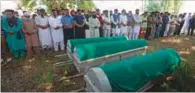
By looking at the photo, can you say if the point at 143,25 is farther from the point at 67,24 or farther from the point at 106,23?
the point at 67,24

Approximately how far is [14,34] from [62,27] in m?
1.54

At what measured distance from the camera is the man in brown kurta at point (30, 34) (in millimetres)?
5664

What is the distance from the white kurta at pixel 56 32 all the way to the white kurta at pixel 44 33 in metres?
0.12

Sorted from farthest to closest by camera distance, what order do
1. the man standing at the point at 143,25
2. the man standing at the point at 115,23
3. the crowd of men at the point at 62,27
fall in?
the man standing at the point at 143,25
the man standing at the point at 115,23
the crowd of men at the point at 62,27

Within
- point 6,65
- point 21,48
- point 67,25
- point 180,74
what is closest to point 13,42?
point 21,48

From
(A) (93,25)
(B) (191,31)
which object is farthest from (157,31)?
(A) (93,25)

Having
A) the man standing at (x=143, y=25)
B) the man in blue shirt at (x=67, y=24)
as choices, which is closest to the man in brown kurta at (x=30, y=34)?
the man in blue shirt at (x=67, y=24)

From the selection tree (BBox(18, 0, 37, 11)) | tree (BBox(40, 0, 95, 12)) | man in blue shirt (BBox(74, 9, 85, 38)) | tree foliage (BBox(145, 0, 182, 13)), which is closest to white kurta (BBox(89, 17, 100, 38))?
man in blue shirt (BBox(74, 9, 85, 38))

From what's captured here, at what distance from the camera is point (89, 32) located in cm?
697

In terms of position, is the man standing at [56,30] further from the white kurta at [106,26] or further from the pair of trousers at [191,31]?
the pair of trousers at [191,31]

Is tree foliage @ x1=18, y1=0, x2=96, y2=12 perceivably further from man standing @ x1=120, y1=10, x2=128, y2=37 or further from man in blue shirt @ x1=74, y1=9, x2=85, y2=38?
man in blue shirt @ x1=74, y1=9, x2=85, y2=38

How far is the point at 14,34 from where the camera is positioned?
17.7 feet

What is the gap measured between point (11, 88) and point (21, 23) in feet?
6.87

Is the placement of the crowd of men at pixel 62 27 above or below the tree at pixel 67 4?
below
